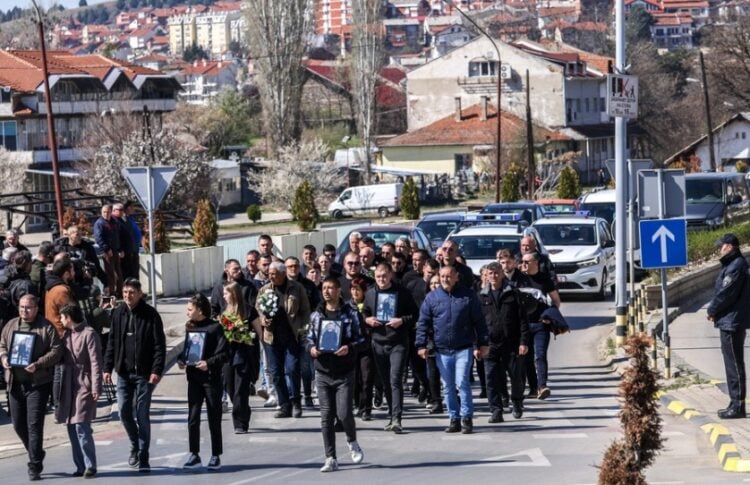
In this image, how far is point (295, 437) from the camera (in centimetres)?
1591

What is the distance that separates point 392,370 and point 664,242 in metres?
4.76

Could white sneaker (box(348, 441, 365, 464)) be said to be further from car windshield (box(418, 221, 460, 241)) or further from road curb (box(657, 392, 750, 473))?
car windshield (box(418, 221, 460, 241))

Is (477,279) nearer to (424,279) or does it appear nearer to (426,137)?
(424,279)

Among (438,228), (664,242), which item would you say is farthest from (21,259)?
(438,228)

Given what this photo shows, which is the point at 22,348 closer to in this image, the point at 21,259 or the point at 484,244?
the point at 21,259

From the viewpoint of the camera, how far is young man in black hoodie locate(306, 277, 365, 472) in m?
13.9

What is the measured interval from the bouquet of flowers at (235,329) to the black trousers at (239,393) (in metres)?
0.36

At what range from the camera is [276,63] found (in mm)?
96438

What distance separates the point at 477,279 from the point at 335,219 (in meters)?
57.8

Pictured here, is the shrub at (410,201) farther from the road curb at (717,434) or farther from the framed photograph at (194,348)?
the framed photograph at (194,348)

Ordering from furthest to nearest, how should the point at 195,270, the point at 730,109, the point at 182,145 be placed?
the point at 730,109, the point at 182,145, the point at 195,270

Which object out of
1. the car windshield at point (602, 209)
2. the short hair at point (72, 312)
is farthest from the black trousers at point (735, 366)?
the car windshield at point (602, 209)

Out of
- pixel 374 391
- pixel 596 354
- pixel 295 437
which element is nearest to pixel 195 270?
pixel 596 354

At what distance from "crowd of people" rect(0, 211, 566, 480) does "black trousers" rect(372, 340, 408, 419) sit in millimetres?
15
